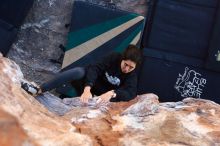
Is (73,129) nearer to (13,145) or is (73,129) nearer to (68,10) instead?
(13,145)

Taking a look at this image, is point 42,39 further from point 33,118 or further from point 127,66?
point 33,118

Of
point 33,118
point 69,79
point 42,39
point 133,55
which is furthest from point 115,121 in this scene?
point 42,39

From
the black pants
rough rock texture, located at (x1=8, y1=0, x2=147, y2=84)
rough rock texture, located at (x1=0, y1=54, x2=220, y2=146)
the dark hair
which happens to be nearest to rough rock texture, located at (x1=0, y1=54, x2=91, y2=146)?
rough rock texture, located at (x1=0, y1=54, x2=220, y2=146)

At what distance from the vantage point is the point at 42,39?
19.3ft

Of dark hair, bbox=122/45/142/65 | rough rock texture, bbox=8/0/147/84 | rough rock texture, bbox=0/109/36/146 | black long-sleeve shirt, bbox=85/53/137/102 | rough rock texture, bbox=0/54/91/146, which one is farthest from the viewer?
rough rock texture, bbox=8/0/147/84

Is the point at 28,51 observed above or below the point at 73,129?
below

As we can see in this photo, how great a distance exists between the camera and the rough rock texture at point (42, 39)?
5836mm

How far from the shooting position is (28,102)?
2.56 meters

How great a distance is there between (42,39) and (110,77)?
225 cm

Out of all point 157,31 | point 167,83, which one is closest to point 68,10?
→ point 157,31

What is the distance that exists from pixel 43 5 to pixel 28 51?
2.06 feet

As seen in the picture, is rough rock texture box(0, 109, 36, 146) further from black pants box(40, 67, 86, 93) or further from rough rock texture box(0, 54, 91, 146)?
black pants box(40, 67, 86, 93)

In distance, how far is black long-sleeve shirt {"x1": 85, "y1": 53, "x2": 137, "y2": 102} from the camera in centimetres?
379

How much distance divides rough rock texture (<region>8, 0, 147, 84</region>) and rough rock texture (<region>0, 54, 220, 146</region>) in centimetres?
274
